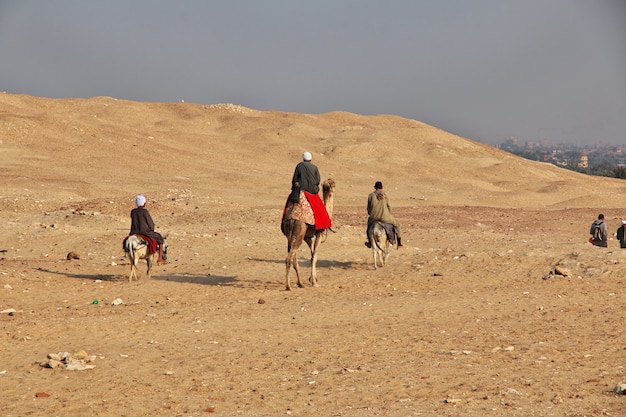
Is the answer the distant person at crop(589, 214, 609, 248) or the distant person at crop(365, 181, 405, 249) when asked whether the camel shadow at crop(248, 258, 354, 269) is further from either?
the distant person at crop(589, 214, 609, 248)

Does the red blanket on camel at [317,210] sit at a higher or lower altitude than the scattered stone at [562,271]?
higher

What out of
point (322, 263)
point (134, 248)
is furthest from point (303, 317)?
point (322, 263)

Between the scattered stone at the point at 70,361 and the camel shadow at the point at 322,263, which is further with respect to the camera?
the camel shadow at the point at 322,263

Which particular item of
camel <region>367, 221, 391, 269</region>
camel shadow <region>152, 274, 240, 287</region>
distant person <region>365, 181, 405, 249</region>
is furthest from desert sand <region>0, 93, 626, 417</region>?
distant person <region>365, 181, 405, 249</region>

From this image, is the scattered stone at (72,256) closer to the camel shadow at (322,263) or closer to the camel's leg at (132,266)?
the camel's leg at (132,266)

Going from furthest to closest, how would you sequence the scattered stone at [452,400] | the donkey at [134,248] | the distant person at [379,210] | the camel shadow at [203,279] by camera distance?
the distant person at [379,210] < the camel shadow at [203,279] < the donkey at [134,248] < the scattered stone at [452,400]

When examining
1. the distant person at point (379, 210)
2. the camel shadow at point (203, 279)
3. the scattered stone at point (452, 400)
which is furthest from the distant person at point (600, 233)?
the scattered stone at point (452, 400)

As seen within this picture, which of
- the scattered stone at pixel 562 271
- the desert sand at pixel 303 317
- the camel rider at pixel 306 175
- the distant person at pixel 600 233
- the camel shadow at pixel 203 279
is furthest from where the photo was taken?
the distant person at pixel 600 233

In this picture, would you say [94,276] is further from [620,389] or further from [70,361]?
[620,389]

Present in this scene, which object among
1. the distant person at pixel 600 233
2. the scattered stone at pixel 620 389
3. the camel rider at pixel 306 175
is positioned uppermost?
the camel rider at pixel 306 175

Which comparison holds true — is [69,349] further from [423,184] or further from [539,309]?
[423,184]

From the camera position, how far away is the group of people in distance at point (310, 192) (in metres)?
13.2

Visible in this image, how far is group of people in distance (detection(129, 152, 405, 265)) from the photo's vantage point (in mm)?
13219

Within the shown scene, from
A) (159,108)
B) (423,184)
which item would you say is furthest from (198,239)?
(159,108)
